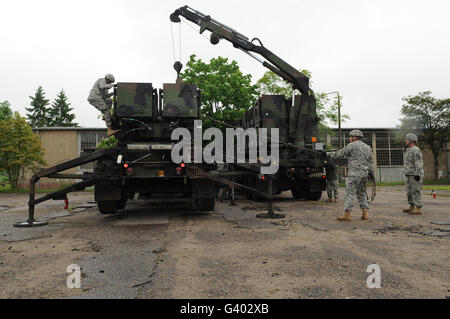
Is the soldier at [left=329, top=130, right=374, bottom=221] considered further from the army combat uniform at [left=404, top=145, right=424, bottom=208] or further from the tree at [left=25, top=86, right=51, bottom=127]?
the tree at [left=25, top=86, right=51, bottom=127]

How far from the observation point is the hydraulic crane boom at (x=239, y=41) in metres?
10.5

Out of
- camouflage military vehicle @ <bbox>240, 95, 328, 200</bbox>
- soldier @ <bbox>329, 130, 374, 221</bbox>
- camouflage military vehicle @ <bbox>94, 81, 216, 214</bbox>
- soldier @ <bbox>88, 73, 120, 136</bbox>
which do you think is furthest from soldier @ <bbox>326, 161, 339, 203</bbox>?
soldier @ <bbox>88, 73, 120, 136</bbox>

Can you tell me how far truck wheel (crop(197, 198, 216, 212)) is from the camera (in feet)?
24.0

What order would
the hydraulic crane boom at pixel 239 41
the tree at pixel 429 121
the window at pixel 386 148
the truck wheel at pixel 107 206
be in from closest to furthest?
1. the truck wheel at pixel 107 206
2. the hydraulic crane boom at pixel 239 41
3. the tree at pixel 429 121
4. the window at pixel 386 148

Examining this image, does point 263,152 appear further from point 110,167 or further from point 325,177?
point 110,167

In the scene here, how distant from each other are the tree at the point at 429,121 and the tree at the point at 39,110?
174ft

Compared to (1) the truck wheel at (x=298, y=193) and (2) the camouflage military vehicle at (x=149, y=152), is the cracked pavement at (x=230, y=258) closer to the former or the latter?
→ (2) the camouflage military vehicle at (x=149, y=152)

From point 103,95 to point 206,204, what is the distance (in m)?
3.36

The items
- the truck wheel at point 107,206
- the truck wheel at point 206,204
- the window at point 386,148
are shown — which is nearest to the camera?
the truck wheel at point 107,206

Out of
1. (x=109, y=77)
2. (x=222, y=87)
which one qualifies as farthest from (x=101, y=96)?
(x=222, y=87)

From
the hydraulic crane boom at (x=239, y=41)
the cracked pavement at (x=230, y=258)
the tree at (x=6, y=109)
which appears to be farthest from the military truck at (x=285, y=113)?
the tree at (x=6, y=109)

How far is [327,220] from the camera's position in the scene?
6473mm

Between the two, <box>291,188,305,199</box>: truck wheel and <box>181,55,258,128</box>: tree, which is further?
<box>181,55,258,128</box>: tree

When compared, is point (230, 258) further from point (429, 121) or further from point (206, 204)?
point (429, 121)
